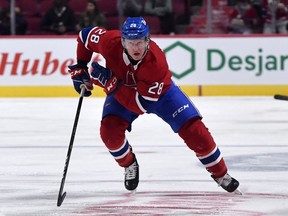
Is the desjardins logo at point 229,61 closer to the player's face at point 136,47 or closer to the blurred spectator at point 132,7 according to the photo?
the blurred spectator at point 132,7

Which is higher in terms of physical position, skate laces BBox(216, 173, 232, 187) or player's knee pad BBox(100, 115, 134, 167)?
player's knee pad BBox(100, 115, 134, 167)

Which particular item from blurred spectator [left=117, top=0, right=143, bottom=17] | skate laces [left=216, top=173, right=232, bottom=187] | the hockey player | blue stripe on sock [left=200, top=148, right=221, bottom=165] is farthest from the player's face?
blurred spectator [left=117, top=0, right=143, bottom=17]

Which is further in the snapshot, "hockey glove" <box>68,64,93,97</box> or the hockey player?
"hockey glove" <box>68,64,93,97</box>

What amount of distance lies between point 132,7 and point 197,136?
6566 mm

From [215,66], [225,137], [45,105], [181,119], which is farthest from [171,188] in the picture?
[215,66]

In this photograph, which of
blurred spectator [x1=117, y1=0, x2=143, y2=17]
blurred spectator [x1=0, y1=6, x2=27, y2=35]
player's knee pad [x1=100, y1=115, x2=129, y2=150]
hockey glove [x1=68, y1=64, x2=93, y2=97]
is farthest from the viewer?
blurred spectator [x1=0, y1=6, x2=27, y2=35]

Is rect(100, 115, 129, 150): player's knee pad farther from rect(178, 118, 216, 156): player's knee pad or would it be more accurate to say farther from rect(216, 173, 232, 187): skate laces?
rect(216, 173, 232, 187): skate laces

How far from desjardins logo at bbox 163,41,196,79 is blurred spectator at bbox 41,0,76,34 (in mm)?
1223

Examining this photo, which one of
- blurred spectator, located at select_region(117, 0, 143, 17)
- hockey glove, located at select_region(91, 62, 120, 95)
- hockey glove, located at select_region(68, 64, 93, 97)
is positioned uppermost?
hockey glove, located at select_region(91, 62, 120, 95)

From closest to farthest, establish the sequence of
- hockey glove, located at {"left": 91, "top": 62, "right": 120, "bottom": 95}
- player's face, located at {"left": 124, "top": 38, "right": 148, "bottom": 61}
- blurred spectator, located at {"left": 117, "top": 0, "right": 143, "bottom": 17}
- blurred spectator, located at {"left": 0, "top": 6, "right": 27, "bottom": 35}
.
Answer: player's face, located at {"left": 124, "top": 38, "right": 148, "bottom": 61}, hockey glove, located at {"left": 91, "top": 62, "right": 120, "bottom": 95}, blurred spectator, located at {"left": 117, "top": 0, "right": 143, "bottom": 17}, blurred spectator, located at {"left": 0, "top": 6, "right": 27, "bottom": 35}

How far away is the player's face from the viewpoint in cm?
482

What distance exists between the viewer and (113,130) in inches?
201

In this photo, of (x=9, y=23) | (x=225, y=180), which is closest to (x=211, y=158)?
(x=225, y=180)

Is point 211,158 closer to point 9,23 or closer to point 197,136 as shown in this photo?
point 197,136
